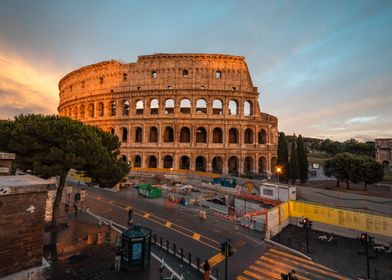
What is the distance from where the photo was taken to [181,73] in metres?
42.1

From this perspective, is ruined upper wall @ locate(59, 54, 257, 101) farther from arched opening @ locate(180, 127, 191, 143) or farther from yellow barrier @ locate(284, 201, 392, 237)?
yellow barrier @ locate(284, 201, 392, 237)

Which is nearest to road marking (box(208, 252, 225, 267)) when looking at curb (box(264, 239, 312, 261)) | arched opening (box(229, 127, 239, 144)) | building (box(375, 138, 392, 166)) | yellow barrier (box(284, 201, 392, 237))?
curb (box(264, 239, 312, 261))

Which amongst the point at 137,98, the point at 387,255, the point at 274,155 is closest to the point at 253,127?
the point at 274,155

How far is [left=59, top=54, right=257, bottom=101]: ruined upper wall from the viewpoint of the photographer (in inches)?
1651

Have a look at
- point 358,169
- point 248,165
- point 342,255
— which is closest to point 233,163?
point 248,165

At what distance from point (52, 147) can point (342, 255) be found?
1875 cm

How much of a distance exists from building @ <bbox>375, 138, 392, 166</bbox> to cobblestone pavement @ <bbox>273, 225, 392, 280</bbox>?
5407 centimetres

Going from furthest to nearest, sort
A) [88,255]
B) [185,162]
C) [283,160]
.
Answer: [185,162], [283,160], [88,255]

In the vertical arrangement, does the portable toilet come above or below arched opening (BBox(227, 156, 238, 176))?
below

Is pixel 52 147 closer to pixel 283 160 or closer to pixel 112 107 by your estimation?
pixel 283 160

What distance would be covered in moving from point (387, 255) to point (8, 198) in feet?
62.8

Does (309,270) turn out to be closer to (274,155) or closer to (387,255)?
(387,255)

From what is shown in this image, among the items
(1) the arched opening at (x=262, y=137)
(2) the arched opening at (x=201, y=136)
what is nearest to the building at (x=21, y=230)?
(2) the arched opening at (x=201, y=136)

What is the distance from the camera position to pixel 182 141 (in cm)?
4431
